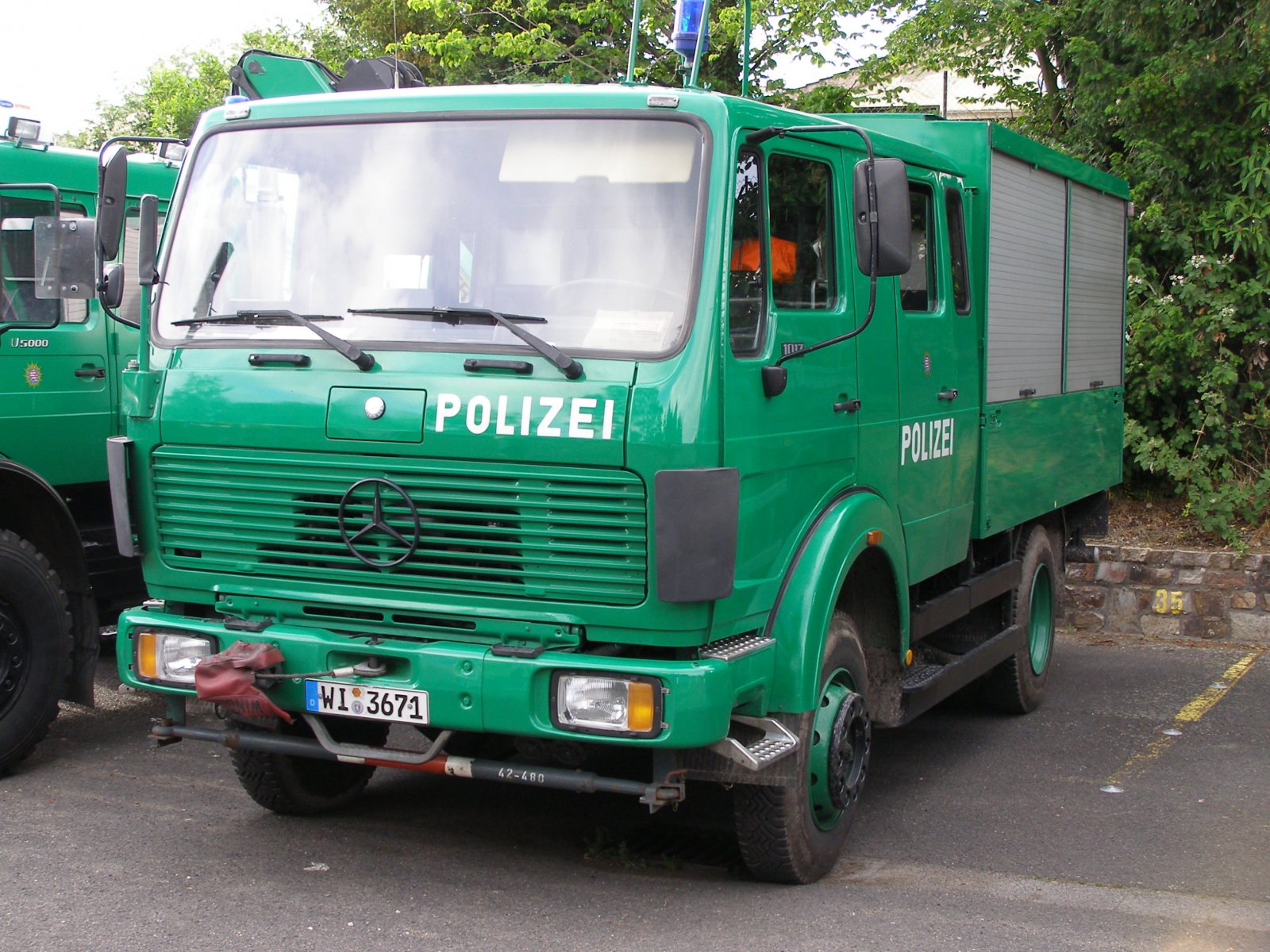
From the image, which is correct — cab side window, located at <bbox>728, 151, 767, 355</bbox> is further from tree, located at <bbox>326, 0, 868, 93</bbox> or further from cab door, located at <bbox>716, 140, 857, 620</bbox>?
tree, located at <bbox>326, 0, 868, 93</bbox>

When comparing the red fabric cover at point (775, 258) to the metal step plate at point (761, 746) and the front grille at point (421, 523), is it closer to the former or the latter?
the front grille at point (421, 523)

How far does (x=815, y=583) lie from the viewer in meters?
4.34

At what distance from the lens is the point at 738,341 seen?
4.07m

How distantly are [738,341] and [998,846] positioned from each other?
2318 mm

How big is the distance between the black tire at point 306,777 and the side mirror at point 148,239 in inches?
64.3

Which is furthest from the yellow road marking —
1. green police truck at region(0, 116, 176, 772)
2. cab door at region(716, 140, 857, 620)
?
green police truck at region(0, 116, 176, 772)

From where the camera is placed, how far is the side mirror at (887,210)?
164 inches

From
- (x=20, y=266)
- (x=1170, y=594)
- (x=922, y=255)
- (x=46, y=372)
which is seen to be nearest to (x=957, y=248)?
(x=922, y=255)

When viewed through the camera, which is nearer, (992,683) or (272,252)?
(272,252)

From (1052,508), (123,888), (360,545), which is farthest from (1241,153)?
(123,888)

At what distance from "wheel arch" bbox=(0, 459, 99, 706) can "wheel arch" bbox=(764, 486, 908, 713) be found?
134 inches

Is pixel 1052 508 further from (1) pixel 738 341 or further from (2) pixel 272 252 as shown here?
(2) pixel 272 252

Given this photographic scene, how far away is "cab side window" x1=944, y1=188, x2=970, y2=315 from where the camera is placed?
5.88 meters

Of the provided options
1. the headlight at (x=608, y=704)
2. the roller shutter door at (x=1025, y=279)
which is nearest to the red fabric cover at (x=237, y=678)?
the headlight at (x=608, y=704)
